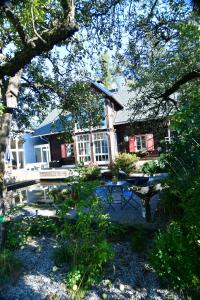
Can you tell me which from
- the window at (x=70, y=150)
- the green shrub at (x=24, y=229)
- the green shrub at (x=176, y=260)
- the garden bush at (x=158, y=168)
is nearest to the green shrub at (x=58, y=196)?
the green shrub at (x=24, y=229)

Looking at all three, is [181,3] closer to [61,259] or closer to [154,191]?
[154,191]

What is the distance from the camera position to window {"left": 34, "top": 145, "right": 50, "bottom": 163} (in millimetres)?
29797

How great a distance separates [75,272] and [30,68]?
721 centimetres

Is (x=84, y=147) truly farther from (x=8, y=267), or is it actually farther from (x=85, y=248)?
(x=85, y=248)

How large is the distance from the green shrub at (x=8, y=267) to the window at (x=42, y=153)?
25.1 m

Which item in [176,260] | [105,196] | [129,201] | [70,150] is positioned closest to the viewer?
[176,260]

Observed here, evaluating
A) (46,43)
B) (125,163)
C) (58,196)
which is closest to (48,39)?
(46,43)

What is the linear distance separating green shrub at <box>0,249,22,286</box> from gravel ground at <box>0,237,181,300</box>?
0.10m

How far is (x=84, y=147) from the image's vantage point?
2602 cm

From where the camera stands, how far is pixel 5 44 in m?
8.48

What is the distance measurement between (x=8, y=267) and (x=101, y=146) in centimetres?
2046

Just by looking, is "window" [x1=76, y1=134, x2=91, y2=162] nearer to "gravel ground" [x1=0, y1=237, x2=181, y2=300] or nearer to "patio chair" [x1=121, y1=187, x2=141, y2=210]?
"patio chair" [x1=121, y1=187, x2=141, y2=210]

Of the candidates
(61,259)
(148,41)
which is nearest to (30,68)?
(148,41)

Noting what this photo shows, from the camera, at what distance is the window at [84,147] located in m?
25.8
